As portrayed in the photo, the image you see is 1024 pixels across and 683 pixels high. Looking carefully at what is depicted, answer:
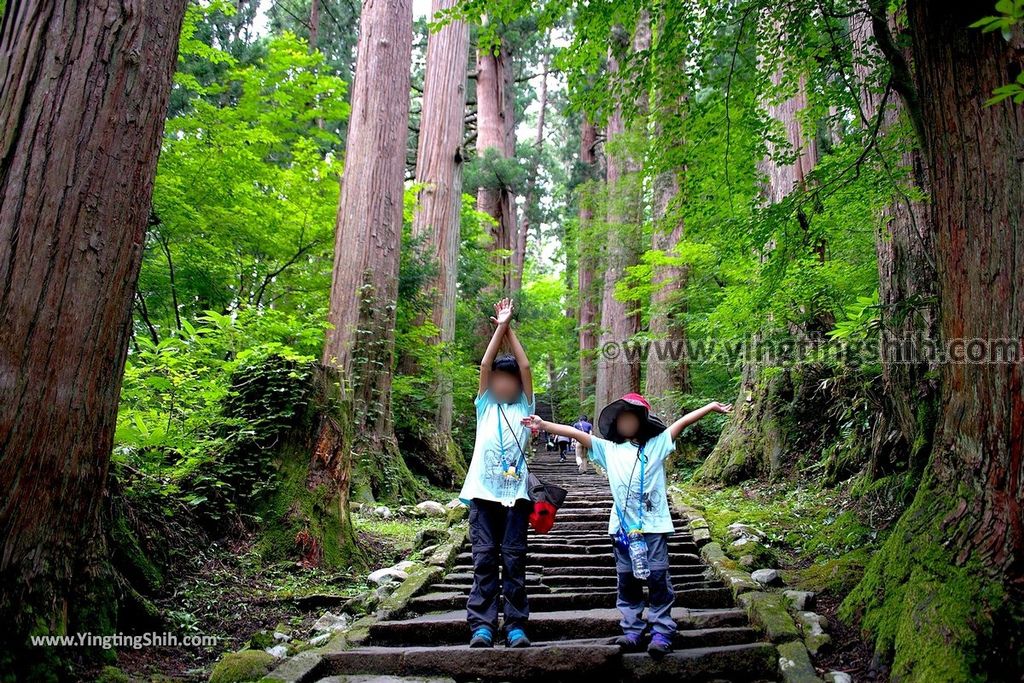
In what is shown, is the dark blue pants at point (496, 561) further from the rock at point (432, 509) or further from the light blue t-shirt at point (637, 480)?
the rock at point (432, 509)

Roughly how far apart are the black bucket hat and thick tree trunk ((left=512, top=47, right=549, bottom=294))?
17317mm

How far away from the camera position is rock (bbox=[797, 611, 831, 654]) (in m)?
3.70

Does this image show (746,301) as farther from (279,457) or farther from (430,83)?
(430,83)

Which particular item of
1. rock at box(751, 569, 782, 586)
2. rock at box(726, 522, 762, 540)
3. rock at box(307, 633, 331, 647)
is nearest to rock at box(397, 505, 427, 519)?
rock at box(726, 522, 762, 540)

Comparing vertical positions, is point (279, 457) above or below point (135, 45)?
below

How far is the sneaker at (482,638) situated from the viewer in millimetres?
3602

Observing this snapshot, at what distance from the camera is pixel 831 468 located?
27.9 feet

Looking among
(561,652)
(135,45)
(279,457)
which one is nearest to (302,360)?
(279,457)

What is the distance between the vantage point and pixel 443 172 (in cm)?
1471

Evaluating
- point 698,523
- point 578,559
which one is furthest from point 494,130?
point 578,559

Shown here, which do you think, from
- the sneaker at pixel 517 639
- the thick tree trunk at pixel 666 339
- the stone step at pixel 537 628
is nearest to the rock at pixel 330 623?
the stone step at pixel 537 628

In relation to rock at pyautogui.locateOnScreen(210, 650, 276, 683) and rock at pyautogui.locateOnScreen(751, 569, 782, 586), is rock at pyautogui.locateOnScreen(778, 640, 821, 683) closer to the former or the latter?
rock at pyautogui.locateOnScreen(751, 569, 782, 586)

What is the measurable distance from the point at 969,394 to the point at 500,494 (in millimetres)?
2476

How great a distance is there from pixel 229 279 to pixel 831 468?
9.16m
